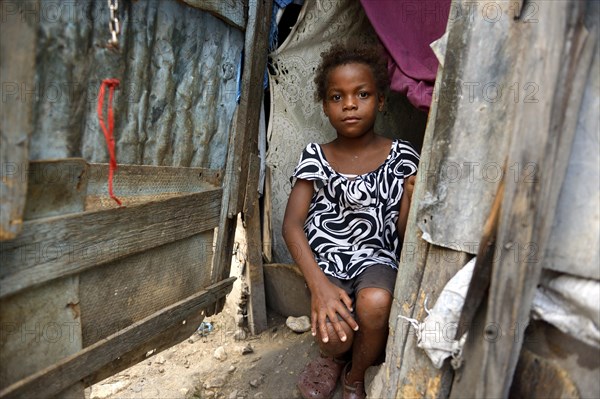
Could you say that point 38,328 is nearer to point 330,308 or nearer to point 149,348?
point 149,348

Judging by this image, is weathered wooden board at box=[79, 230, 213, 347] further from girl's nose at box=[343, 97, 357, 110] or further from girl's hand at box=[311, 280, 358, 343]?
girl's nose at box=[343, 97, 357, 110]

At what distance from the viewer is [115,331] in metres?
1.77

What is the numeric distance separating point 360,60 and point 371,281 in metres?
1.00

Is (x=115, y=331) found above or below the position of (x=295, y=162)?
below

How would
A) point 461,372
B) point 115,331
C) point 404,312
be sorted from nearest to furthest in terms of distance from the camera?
point 461,372
point 404,312
point 115,331

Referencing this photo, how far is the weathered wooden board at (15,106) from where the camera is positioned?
3.85ft

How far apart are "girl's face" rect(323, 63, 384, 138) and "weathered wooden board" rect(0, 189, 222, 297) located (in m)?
0.69

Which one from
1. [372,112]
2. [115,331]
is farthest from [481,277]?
[115,331]

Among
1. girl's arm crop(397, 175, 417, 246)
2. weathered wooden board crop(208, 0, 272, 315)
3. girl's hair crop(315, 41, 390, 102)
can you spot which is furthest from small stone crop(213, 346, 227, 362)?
girl's hair crop(315, 41, 390, 102)

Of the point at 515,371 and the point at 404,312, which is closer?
the point at 515,371

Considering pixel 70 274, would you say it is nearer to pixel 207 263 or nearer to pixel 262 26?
pixel 207 263

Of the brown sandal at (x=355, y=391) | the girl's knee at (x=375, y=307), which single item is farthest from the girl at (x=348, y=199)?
the girl's knee at (x=375, y=307)

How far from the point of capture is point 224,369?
2.58m

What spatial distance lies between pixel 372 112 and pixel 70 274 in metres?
1.39
